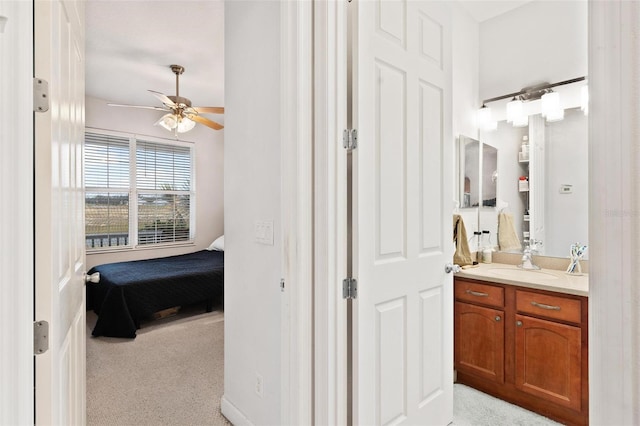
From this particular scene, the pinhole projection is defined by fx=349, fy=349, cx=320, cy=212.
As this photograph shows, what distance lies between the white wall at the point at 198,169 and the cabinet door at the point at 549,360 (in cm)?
472

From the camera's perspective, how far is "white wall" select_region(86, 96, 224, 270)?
4641 mm

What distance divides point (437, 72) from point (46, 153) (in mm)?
1697

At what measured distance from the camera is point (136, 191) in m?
4.95

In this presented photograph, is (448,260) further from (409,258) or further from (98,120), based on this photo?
(98,120)

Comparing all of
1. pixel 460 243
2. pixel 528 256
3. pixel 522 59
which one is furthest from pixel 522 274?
pixel 522 59

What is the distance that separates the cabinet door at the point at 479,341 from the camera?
2.16m

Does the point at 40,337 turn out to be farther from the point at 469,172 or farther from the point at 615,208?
the point at 469,172

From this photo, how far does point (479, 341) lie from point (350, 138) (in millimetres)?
1675

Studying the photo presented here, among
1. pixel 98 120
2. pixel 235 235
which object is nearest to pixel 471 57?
pixel 235 235

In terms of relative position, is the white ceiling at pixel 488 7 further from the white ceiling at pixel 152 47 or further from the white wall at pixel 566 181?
the white ceiling at pixel 152 47

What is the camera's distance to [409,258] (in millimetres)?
1631

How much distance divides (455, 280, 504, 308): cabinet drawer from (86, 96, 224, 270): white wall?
4.32m

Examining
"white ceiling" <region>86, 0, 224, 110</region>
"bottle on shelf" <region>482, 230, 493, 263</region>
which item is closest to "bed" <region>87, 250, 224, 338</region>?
"white ceiling" <region>86, 0, 224, 110</region>

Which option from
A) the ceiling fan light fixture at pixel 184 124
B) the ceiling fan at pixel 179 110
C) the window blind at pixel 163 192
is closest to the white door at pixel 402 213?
the ceiling fan at pixel 179 110
